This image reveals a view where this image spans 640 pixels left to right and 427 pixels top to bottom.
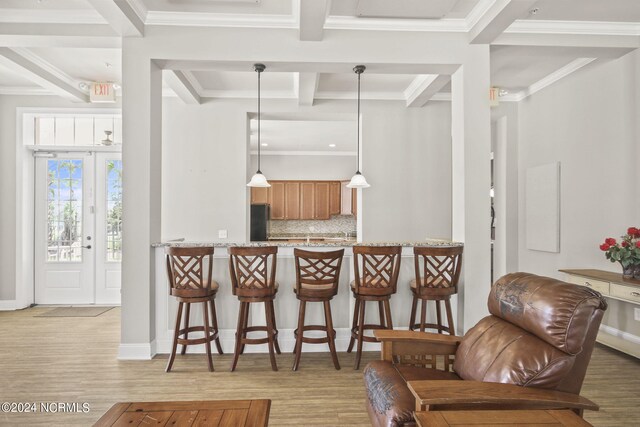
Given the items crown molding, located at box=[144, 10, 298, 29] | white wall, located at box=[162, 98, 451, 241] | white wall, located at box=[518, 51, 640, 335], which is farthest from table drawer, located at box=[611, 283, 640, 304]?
crown molding, located at box=[144, 10, 298, 29]

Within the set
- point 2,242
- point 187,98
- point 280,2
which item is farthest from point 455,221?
point 2,242

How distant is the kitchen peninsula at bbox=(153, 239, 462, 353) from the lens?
3518 millimetres

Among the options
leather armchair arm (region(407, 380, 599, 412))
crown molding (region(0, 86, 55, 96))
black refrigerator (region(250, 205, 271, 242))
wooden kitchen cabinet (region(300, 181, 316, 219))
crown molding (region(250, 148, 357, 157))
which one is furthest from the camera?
crown molding (region(250, 148, 357, 157))

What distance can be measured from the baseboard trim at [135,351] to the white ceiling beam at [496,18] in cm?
401

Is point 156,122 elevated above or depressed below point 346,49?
below

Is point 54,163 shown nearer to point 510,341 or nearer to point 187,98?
point 187,98

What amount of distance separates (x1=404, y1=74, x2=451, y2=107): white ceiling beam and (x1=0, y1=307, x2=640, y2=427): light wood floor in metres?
2.99

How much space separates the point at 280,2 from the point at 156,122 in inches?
60.8

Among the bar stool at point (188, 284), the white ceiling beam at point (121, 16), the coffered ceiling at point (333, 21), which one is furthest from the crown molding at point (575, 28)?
the bar stool at point (188, 284)

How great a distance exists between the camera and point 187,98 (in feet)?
16.1

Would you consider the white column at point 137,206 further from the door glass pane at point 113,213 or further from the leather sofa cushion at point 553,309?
the leather sofa cushion at point 553,309

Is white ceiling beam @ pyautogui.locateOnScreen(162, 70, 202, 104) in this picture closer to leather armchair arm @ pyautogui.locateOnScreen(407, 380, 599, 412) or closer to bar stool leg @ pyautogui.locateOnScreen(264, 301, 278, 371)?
bar stool leg @ pyautogui.locateOnScreen(264, 301, 278, 371)

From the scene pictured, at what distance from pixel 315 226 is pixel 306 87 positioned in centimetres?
501

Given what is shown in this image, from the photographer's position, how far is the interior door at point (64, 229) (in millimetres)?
5434
